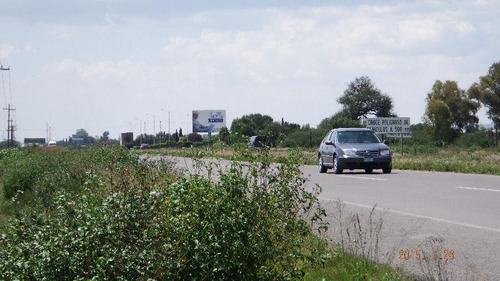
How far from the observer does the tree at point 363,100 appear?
389 ft

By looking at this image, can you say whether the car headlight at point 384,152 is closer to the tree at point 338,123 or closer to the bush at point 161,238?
the bush at point 161,238

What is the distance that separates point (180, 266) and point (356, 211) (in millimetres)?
9412

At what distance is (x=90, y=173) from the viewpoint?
746 centimetres

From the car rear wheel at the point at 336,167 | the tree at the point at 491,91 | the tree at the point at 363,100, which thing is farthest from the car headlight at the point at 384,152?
the tree at the point at 363,100

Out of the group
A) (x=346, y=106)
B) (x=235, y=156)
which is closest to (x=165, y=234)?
(x=235, y=156)

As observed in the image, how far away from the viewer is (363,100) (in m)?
119

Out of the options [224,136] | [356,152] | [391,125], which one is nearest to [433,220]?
[224,136]

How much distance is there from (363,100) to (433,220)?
107145mm

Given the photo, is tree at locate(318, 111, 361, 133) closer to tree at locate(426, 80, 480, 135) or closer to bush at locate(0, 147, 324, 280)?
tree at locate(426, 80, 480, 135)

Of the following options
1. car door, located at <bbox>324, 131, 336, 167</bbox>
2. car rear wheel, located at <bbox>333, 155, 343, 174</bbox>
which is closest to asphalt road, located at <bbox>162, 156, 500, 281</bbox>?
car rear wheel, located at <bbox>333, 155, 343, 174</bbox>

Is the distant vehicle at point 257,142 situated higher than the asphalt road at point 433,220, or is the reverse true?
the distant vehicle at point 257,142

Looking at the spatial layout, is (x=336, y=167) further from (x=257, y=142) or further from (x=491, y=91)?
(x=491, y=91)

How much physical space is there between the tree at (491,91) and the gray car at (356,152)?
176 feet

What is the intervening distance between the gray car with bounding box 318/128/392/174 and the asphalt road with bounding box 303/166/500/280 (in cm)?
515
